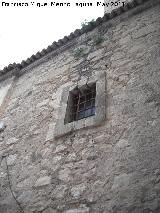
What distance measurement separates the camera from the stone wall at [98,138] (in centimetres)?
328

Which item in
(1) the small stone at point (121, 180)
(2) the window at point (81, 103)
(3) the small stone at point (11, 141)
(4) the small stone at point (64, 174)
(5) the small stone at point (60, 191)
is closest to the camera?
(1) the small stone at point (121, 180)

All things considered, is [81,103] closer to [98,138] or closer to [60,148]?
[60,148]

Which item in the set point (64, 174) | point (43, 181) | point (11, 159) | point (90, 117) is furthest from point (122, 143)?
point (11, 159)

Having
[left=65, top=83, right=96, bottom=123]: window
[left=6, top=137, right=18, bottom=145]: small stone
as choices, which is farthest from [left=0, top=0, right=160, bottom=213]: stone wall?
[left=65, top=83, right=96, bottom=123]: window

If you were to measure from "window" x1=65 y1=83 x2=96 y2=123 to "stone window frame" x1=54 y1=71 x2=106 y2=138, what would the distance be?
0.28 ft

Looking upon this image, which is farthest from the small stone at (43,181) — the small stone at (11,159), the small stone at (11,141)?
the small stone at (11,141)

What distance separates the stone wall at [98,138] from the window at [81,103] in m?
0.27

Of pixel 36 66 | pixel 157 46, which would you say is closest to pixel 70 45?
pixel 36 66

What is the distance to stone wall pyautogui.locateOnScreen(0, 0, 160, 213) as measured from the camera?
3281 mm

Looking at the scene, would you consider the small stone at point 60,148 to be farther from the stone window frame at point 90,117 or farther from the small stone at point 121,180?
the small stone at point 121,180

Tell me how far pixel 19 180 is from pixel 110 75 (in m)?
2.45

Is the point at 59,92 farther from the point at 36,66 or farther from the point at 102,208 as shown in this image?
the point at 102,208

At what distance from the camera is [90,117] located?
13.9ft

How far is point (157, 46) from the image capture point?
14.3ft
